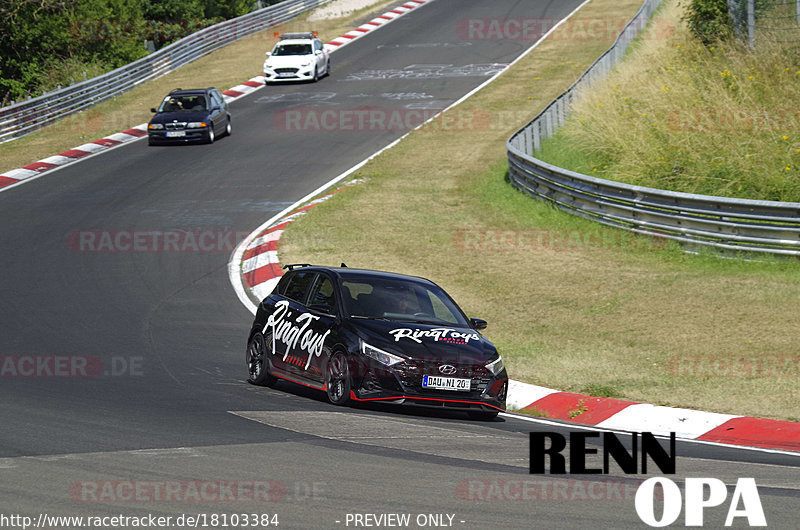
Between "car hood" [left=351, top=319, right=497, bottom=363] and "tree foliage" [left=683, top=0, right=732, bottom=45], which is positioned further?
"tree foliage" [left=683, top=0, right=732, bottom=45]

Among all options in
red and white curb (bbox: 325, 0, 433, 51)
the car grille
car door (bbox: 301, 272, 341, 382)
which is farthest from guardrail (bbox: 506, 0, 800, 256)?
red and white curb (bbox: 325, 0, 433, 51)

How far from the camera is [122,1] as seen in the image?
1881 inches

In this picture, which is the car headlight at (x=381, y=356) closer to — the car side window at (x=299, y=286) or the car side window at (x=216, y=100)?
the car side window at (x=299, y=286)

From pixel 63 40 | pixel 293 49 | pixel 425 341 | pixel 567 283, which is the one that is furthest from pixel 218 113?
pixel 425 341

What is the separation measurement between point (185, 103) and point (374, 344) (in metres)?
21.5

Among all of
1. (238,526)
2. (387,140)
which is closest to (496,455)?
(238,526)

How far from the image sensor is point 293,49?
39.8 meters

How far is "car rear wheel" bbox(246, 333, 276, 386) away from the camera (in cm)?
1198

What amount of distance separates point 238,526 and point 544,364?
691 centimetres

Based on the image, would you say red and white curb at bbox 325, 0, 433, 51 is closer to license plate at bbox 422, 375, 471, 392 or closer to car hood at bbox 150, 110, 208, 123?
car hood at bbox 150, 110, 208, 123

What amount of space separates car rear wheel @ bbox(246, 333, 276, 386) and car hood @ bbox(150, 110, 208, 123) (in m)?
18.9

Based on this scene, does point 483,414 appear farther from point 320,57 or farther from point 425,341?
point 320,57

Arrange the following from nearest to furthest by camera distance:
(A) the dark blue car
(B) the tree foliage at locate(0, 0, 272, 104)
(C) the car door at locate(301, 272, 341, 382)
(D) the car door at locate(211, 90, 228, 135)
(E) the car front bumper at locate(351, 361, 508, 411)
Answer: (E) the car front bumper at locate(351, 361, 508, 411), (C) the car door at locate(301, 272, 341, 382), (A) the dark blue car, (D) the car door at locate(211, 90, 228, 135), (B) the tree foliage at locate(0, 0, 272, 104)

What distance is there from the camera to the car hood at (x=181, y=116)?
98.9 feet
